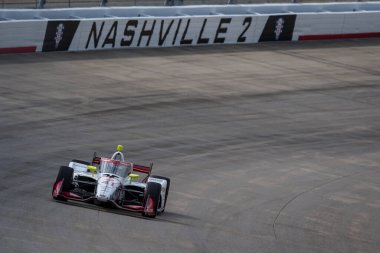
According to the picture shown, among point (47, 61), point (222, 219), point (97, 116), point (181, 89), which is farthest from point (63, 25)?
point (222, 219)

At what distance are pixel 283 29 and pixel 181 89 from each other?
391 inches

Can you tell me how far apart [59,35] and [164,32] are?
13.3ft

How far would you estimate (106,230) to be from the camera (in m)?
14.5

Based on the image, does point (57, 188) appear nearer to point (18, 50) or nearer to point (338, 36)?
point (18, 50)

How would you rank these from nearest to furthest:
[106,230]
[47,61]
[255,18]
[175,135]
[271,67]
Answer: [106,230] < [175,135] < [47,61] < [271,67] < [255,18]

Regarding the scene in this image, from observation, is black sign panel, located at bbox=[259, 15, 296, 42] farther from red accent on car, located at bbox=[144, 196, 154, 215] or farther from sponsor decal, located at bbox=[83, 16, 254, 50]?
red accent on car, located at bbox=[144, 196, 154, 215]

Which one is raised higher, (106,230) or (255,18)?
(106,230)

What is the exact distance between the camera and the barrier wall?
29750 millimetres

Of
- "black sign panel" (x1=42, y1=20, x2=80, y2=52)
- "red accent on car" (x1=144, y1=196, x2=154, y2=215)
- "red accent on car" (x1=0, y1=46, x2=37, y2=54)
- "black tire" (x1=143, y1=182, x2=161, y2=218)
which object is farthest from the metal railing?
"red accent on car" (x1=144, y1=196, x2=154, y2=215)

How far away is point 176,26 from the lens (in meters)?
33.1

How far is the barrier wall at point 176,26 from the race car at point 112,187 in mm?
13197

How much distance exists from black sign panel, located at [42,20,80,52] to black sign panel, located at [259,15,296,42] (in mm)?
7978

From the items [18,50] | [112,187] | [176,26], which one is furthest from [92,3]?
[112,187]

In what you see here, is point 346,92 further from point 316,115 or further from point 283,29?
point 283,29
